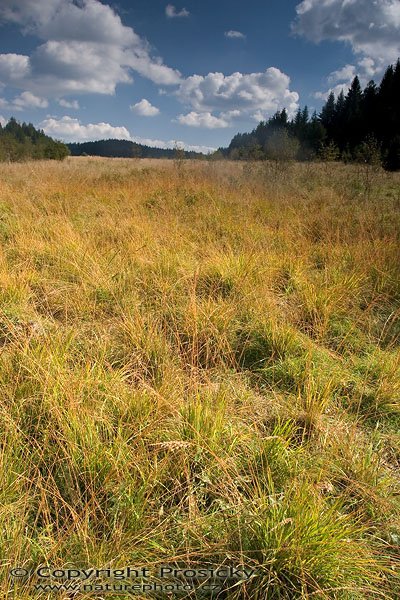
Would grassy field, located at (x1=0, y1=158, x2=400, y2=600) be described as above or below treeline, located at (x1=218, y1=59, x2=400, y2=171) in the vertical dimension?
below

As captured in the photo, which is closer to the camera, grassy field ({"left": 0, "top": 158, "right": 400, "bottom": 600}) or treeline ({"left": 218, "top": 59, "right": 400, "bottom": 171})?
grassy field ({"left": 0, "top": 158, "right": 400, "bottom": 600})

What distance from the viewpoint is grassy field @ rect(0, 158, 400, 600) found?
3.21 feet

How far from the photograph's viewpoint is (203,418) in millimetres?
1413

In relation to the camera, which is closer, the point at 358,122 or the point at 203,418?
the point at 203,418

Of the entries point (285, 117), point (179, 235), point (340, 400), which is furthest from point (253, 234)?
point (285, 117)

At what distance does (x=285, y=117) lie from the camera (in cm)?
5312

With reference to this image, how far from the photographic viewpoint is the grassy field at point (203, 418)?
3.21 feet

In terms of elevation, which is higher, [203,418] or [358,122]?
[358,122]

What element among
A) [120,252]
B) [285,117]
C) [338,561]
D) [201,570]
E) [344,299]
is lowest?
[201,570]

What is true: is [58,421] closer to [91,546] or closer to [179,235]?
[91,546]

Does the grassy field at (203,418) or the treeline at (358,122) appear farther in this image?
the treeline at (358,122)

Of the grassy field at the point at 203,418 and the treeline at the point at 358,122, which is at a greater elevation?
the treeline at the point at 358,122

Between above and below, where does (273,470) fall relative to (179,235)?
below

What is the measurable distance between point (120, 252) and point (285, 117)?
198ft
